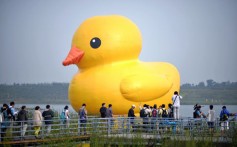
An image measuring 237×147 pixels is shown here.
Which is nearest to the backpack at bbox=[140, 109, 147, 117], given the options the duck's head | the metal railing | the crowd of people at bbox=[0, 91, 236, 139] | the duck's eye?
the crowd of people at bbox=[0, 91, 236, 139]

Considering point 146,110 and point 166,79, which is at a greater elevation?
point 166,79

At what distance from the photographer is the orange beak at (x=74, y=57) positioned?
21.0 m

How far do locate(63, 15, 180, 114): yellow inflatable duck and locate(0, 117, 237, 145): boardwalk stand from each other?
2.02 m

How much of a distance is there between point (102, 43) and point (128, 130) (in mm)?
4539

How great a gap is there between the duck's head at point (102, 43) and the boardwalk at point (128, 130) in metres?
3.50

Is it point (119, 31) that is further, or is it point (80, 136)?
point (119, 31)

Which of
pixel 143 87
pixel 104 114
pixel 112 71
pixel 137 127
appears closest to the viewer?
pixel 137 127

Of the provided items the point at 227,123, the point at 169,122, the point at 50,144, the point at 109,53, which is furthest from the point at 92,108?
the point at 50,144

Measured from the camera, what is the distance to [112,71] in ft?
68.8

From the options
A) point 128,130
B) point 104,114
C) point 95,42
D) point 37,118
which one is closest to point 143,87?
point 104,114

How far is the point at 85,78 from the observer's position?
69.4 ft

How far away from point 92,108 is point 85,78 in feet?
4.19

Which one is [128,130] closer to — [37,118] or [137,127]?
[137,127]

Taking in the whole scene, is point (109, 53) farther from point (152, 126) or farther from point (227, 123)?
point (227, 123)
